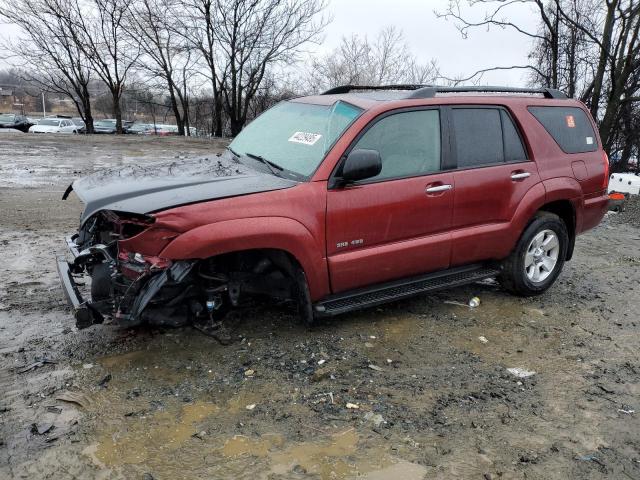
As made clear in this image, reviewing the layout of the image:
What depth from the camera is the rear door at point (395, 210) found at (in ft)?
12.4

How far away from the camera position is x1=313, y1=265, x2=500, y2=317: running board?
385cm

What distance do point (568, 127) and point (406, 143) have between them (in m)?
2.01

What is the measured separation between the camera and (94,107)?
6538cm

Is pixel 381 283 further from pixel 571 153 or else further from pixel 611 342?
pixel 571 153

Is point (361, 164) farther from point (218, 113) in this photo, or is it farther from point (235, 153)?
point (218, 113)

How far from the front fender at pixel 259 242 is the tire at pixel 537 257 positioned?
2.02 metres

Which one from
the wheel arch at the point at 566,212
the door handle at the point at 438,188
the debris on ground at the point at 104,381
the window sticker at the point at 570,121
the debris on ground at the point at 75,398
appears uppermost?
the window sticker at the point at 570,121

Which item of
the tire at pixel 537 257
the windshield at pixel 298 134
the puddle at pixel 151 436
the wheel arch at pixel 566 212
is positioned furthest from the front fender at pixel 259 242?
the wheel arch at pixel 566 212

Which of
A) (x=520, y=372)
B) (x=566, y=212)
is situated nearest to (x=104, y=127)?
(x=566, y=212)

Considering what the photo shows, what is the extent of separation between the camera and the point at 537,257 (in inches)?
199

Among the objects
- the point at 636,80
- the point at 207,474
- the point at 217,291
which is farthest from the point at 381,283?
the point at 636,80

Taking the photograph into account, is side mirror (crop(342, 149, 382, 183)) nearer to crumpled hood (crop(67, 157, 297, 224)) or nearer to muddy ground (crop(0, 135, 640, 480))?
crumpled hood (crop(67, 157, 297, 224))

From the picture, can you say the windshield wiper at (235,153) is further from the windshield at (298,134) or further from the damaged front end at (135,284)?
the damaged front end at (135,284)

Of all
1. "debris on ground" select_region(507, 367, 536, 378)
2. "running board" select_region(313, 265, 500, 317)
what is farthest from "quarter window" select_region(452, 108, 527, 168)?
"debris on ground" select_region(507, 367, 536, 378)
